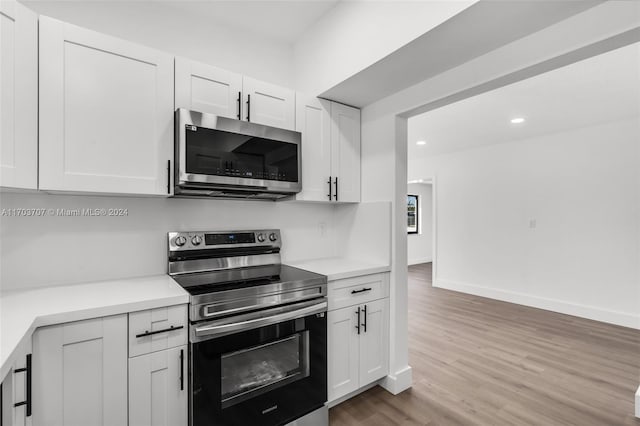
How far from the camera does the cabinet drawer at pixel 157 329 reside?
1.38 m

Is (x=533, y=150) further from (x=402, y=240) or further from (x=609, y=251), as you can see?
(x=402, y=240)

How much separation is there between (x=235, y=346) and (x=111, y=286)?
0.75 m

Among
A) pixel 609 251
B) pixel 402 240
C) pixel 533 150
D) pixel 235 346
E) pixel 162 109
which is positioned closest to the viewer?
pixel 235 346

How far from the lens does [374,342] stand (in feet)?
7.44

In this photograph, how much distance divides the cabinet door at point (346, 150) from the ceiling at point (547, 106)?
1456 millimetres

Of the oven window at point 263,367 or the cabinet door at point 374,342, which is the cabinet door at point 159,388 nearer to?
the oven window at point 263,367

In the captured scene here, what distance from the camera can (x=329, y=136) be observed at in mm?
2426

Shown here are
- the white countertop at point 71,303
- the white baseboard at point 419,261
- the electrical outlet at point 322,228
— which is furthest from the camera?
the white baseboard at point 419,261

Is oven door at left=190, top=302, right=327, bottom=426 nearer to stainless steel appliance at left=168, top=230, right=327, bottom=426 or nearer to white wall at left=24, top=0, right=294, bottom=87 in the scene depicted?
stainless steel appliance at left=168, top=230, right=327, bottom=426

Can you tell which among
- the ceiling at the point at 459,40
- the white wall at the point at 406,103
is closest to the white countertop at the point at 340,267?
the white wall at the point at 406,103

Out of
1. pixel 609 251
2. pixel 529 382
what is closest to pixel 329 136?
pixel 529 382

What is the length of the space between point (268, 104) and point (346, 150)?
2.45ft

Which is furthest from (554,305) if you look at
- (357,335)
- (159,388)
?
(159,388)

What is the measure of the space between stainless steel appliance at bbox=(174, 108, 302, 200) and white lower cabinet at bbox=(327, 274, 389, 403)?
0.81m
